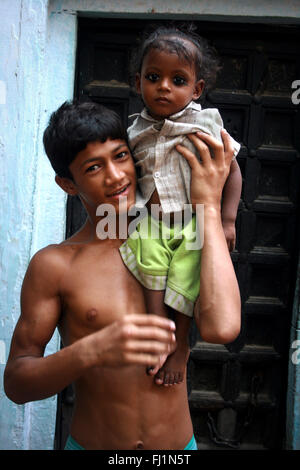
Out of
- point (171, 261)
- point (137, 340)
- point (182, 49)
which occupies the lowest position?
point (137, 340)

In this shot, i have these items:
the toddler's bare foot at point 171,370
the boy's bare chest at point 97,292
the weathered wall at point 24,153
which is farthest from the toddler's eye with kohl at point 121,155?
the weathered wall at point 24,153

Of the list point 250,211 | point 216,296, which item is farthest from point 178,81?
point 250,211

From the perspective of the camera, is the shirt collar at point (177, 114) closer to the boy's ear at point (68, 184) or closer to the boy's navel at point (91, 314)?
the boy's ear at point (68, 184)

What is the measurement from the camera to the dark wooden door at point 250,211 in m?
2.85

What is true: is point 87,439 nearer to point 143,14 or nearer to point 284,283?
point 284,283

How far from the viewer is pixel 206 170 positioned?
1404mm

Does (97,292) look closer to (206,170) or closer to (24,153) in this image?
(206,170)

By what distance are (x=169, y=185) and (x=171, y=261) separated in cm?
27

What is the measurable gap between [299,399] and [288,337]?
17.1 inches

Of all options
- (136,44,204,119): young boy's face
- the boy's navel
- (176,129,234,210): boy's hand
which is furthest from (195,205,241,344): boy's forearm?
(136,44,204,119): young boy's face

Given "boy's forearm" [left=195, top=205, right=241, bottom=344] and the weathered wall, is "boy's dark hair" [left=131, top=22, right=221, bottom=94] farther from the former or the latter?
the weathered wall

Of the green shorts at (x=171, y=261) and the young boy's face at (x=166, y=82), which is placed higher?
the young boy's face at (x=166, y=82)

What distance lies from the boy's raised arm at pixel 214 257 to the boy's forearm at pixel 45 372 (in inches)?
15.3

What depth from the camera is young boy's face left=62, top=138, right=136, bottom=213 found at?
4.42 feet
